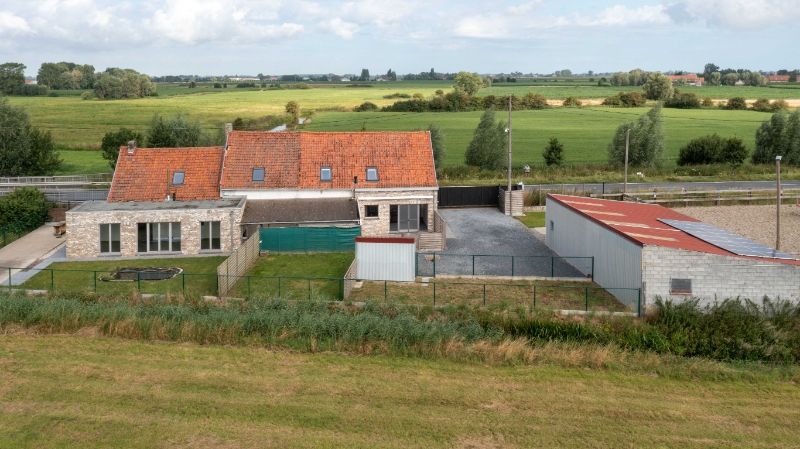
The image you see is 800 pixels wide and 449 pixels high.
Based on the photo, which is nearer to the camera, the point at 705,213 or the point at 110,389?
the point at 110,389

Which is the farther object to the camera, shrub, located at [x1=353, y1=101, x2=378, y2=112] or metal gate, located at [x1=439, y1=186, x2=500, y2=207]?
shrub, located at [x1=353, y1=101, x2=378, y2=112]

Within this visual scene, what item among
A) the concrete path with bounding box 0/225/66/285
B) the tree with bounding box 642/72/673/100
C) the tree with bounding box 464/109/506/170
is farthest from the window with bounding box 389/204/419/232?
the tree with bounding box 642/72/673/100

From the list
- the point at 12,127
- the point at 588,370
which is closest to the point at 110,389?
the point at 588,370

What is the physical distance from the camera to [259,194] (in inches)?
1451

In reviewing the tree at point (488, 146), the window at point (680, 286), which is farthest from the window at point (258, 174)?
the tree at point (488, 146)

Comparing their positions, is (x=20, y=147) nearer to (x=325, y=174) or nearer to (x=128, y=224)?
(x=128, y=224)

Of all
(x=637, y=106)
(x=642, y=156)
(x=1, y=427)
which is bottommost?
(x=1, y=427)

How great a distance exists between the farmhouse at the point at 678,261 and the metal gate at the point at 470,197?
14.0 metres

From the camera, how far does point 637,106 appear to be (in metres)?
124

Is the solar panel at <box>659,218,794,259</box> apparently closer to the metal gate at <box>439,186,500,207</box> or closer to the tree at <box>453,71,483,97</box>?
the metal gate at <box>439,186,500,207</box>

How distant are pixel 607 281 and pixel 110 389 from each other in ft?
59.6

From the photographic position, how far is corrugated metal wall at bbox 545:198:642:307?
83.2 feet

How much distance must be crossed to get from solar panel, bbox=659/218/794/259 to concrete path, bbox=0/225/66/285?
2704cm

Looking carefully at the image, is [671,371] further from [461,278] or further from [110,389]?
[110,389]
